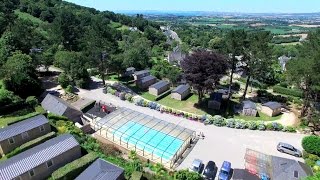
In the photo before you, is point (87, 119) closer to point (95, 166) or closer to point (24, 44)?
point (95, 166)

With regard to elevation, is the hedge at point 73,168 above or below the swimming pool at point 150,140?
above

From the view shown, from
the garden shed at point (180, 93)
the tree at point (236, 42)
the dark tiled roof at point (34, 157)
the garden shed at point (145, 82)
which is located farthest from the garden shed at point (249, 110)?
the dark tiled roof at point (34, 157)

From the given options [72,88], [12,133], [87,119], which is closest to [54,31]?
[72,88]

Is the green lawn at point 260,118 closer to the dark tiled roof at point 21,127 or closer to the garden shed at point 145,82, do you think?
the garden shed at point 145,82

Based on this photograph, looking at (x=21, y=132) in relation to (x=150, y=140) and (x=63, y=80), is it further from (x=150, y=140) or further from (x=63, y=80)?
(x=63, y=80)

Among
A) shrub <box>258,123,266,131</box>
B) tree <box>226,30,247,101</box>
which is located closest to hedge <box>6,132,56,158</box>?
shrub <box>258,123,266,131</box>

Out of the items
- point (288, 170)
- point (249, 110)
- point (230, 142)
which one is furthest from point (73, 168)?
point (249, 110)
